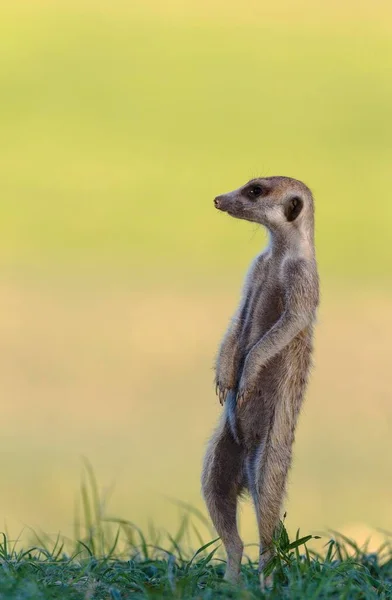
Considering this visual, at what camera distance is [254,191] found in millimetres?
7789

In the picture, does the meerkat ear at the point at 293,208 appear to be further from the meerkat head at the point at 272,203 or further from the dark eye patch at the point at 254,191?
the dark eye patch at the point at 254,191

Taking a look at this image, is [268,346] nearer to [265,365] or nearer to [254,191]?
[265,365]

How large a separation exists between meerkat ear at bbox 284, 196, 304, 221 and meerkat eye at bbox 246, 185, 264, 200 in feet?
0.75

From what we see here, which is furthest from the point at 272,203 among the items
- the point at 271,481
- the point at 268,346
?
the point at 271,481

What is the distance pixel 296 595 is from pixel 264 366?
1.61m

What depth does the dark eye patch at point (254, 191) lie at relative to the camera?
7766 mm

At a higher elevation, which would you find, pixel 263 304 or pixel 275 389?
pixel 263 304

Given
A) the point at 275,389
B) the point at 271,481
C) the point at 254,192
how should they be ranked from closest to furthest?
the point at 271,481
the point at 275,389
the point at 254,192

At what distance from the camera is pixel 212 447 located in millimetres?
7801

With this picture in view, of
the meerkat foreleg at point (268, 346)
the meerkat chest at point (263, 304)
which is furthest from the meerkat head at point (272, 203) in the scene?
the meerkat foreleg at point (268, 346)

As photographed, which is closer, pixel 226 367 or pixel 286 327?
pixel 286 327

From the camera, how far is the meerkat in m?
7.44

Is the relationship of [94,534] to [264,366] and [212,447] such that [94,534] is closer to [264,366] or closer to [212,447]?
[212,447]

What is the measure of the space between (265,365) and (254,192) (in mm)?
1246
